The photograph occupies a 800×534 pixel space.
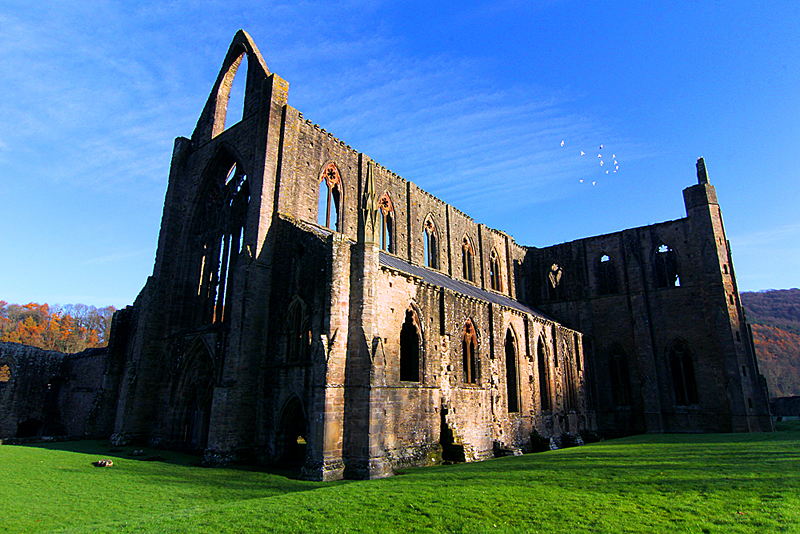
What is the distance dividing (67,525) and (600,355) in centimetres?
3259

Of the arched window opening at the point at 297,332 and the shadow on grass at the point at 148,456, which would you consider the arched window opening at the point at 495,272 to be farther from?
the shadow on grass at the point at 148,456

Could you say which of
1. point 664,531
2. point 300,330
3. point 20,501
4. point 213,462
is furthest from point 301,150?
point 664,531

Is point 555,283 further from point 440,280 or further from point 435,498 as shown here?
point 435,498

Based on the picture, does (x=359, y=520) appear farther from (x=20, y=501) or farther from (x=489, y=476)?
(x=20, y=501)

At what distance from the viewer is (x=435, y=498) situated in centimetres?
1015

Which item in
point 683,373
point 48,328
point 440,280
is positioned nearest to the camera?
point 440,280

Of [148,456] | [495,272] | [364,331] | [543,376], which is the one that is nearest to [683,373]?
[543,376]

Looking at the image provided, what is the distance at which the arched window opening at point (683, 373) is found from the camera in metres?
29.6

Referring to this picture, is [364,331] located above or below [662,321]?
below

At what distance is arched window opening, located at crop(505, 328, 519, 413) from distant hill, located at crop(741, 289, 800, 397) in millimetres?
59222

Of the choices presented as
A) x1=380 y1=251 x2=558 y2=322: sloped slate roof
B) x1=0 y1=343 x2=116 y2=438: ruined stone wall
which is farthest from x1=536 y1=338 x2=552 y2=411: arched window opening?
x1=0 y1=343 x2=116 y2=438: ruined stone wall

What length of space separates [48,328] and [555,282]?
6901 centimetres

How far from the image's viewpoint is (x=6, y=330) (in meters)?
61.9

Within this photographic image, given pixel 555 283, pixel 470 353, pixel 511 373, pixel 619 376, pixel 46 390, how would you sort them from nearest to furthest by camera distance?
pixel 470 353 → pixel 511 373 → pixel 619 376 → pixel 46 390 → pixel 555 283
